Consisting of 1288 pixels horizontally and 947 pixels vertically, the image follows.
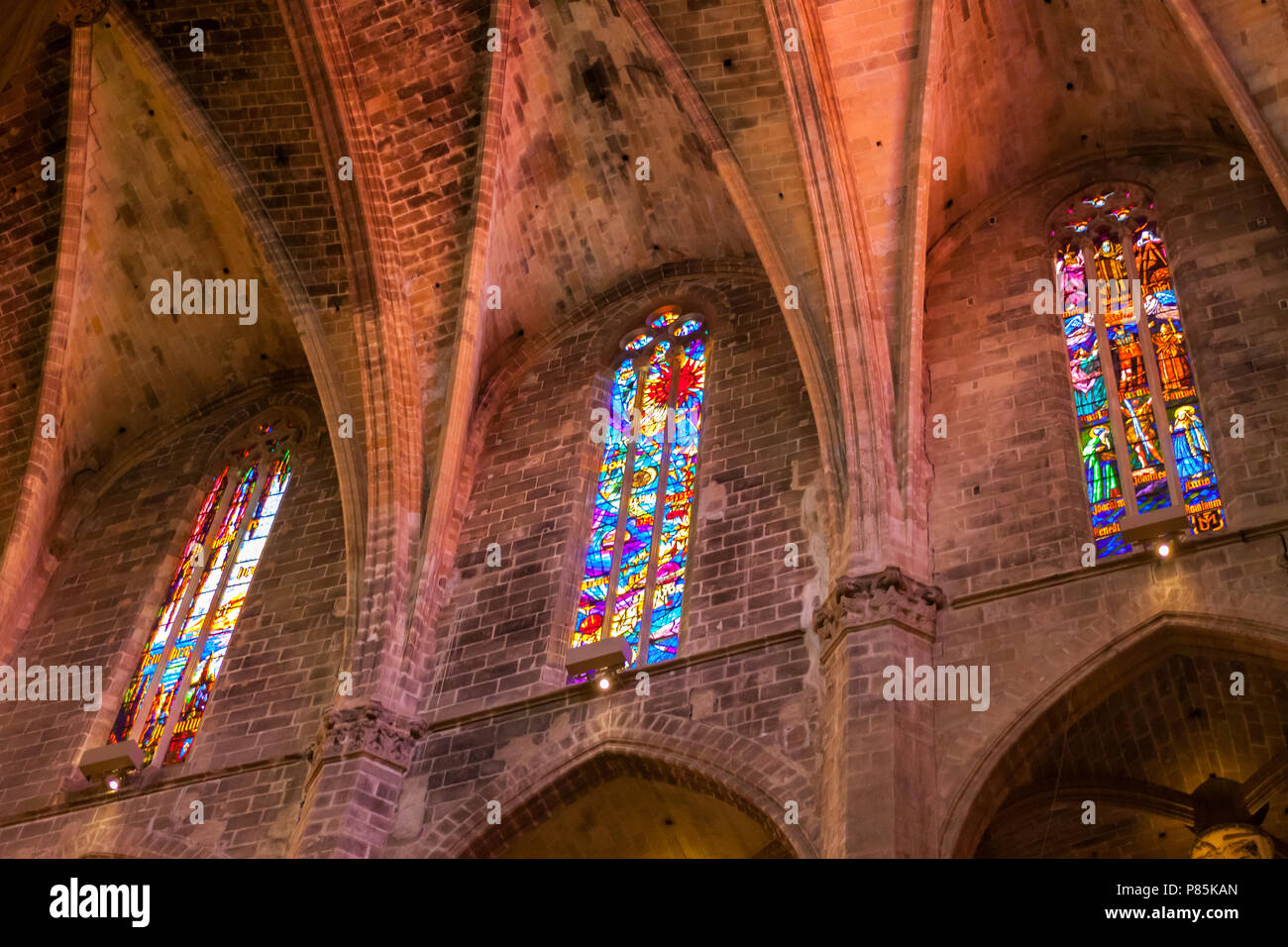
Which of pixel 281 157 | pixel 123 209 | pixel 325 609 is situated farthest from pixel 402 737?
pixel 123 209

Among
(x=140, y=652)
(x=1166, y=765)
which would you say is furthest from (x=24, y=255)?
(x=1166, y=765)

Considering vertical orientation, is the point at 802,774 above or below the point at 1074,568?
below

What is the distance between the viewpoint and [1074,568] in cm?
1252

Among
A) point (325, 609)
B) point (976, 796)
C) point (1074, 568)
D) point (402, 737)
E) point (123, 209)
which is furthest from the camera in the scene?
point (123, 209)

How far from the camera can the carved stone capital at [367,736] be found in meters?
13.8

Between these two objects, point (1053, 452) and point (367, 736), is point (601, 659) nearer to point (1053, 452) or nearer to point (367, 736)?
point (367, 736)

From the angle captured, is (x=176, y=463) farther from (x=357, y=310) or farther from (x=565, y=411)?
(x=565, y=411)

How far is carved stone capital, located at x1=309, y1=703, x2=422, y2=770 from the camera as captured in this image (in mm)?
13773

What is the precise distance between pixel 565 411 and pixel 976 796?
6.70 meters

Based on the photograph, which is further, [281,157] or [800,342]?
[281,157]

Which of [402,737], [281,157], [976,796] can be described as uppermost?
[281,157]

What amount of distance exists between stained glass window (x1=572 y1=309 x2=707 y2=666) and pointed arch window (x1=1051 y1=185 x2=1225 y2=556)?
11.5 feet

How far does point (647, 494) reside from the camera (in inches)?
616

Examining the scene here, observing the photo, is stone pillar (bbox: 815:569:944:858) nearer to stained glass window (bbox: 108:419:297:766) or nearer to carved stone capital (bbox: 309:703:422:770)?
carved stone capital (bbox: 309:703:422:770)
